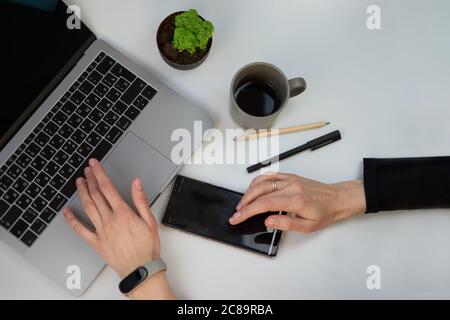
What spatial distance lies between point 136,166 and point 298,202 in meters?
0.29

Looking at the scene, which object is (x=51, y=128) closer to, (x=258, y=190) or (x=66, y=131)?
(x=66, y=131)

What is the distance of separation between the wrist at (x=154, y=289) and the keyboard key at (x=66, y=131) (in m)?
0.29

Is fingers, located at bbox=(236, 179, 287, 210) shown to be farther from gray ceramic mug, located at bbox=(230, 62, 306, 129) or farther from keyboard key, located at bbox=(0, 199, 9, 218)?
keyboard key, located at bbox=(0, 199, 9, 218)

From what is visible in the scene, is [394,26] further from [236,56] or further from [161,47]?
[161,47]

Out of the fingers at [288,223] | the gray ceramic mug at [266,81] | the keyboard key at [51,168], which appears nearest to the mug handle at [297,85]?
the gray ceramic mug at [266,81]

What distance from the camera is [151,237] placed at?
2.67ft

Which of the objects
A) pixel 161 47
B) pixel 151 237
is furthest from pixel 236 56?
pixel 151 237

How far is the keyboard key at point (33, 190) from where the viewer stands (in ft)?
2.68

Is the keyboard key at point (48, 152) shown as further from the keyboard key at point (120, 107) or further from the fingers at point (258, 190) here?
the fingers at point (258, 190)

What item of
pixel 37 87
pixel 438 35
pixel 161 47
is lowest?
pixel 37 87

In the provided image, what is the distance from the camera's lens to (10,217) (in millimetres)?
806

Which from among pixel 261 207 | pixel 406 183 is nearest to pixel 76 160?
pixel 261 207

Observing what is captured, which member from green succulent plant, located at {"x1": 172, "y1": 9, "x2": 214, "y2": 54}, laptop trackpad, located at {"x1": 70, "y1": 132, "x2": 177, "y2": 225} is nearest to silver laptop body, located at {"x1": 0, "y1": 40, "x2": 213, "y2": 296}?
laptop trackpad, located at {"x1": 70, "y1": 132, "x2": 177, "y2": 225}

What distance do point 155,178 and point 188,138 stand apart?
0.31 feet
